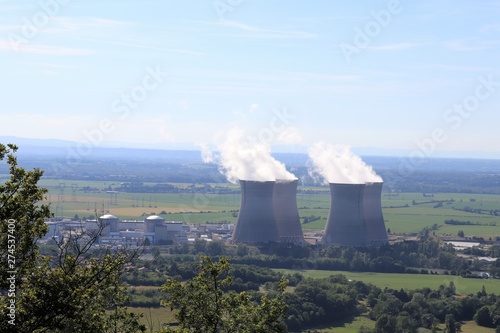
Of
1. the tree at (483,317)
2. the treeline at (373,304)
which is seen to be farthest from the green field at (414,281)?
the tree at (483,317)

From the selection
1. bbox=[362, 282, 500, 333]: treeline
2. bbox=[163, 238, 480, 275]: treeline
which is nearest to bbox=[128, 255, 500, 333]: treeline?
bbox=[362, 282, 500, 333]: treeline

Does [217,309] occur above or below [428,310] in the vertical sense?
above

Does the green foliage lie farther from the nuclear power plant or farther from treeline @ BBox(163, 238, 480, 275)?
the nuclear power plant

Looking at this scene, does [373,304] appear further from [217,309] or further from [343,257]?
[217,309]

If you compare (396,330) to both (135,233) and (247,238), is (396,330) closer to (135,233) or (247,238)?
(247,238)

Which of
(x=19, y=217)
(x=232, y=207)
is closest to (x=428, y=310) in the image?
(x=19, y=217)

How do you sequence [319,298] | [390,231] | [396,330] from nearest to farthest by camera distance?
[396,330], [319,298], [390,231]

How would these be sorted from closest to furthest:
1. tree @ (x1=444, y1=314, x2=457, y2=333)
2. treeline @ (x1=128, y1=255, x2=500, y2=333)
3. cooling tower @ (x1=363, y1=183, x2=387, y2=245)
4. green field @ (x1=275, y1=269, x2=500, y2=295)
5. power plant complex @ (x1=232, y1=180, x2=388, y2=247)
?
tree @ (x1=444, y1=314, x2=457, y2=333) → treeline @ (x1=128, y1=255, x2=500, y2=333) → green field @ (x1=275, y1=269, x2=500, y2=295) → power plant complex @ (x1=232, y1=180, x2=388, y2=247) → cooling tower @ (x1=363, y1=183, x2=387, y2=245)

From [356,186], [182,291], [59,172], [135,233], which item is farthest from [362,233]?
[59,172]
